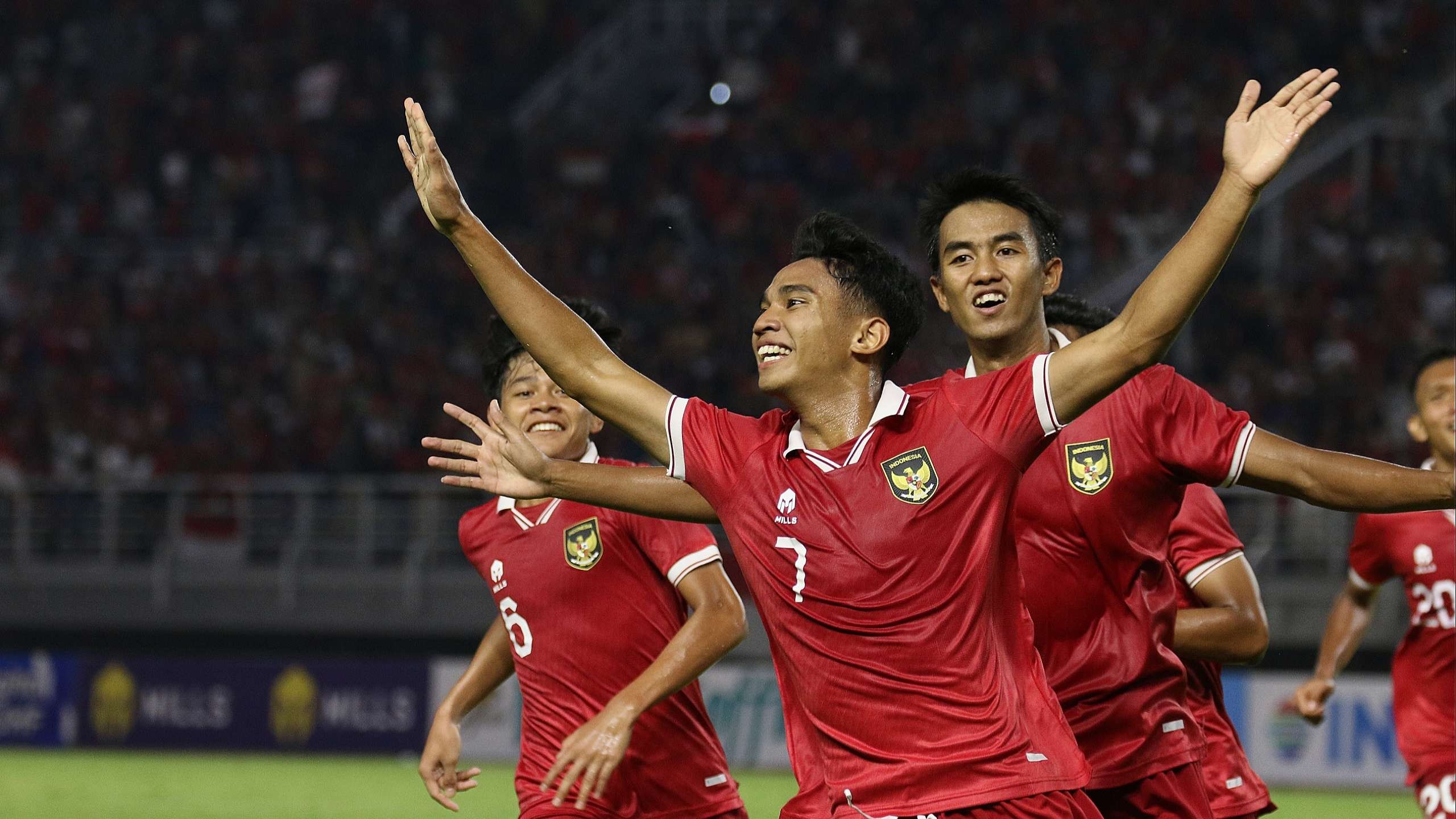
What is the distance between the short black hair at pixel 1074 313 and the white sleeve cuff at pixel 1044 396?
5.37 ft

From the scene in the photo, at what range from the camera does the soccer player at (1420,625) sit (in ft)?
22.0

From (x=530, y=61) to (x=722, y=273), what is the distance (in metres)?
6.89

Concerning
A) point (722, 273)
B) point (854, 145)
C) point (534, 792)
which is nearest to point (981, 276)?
point (534, 792)

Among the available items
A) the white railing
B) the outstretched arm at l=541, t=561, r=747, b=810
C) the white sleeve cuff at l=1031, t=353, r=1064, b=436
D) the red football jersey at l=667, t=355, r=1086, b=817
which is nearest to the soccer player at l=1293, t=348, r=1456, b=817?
the outstretched arm at l=541, t=561, r=747, b=810

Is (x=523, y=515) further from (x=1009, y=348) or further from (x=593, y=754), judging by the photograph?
(x=1009, y=348)

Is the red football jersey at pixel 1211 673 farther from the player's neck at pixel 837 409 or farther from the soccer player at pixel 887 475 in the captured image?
the player's neck at pixel 837 409

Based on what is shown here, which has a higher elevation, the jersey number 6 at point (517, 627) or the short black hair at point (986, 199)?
the short black hair at point (986, 199)

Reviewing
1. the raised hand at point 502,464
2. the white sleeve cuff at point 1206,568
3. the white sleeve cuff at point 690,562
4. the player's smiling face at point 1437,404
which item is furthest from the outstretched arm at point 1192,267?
the player's smiling face at point 1437,404

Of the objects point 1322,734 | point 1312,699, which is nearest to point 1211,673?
point 1312,699

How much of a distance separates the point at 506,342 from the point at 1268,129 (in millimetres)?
2628

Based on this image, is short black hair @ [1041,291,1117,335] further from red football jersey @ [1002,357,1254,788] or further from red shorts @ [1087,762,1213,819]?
red shorts @ [1087,762,1213,819]

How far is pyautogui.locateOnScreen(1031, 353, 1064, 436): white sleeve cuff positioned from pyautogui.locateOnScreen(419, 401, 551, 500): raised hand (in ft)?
3.69

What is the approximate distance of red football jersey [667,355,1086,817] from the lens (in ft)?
12.0

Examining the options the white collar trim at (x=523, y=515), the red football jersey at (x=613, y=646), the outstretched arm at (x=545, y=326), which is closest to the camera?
the outstretched arm at (x=545, y=326)
